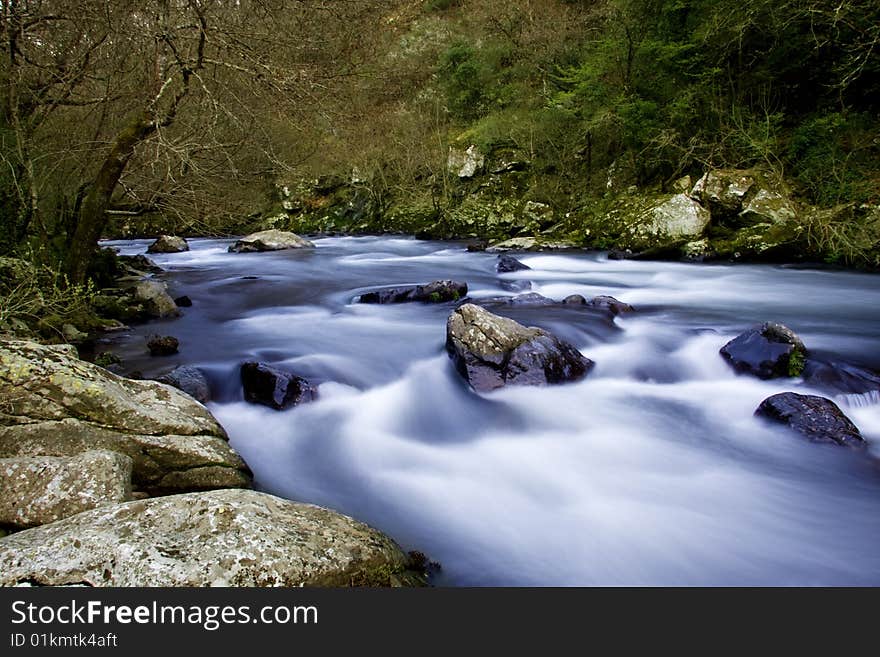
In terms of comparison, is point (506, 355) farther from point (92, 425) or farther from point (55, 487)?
point (55, 487)

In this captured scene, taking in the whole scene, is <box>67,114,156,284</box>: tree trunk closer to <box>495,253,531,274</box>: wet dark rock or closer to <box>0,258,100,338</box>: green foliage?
<box>0,258,100,338</box>: green foliage

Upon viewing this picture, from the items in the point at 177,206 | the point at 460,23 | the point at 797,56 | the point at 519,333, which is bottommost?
the point at 519,333

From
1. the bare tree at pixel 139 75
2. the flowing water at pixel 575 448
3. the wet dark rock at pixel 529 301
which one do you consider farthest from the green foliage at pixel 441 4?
the flowing water at pixel 575 448

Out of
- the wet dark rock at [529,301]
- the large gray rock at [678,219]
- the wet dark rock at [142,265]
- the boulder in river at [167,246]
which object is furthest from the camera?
the boulder in river at [167,246]

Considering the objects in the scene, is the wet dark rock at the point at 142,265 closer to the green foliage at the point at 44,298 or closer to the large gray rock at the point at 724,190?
the green foliage at the point at 44,298

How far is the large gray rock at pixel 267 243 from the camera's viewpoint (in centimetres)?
1769

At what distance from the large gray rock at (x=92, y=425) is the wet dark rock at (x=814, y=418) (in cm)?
431

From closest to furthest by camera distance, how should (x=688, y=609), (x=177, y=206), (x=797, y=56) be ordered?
1. (x=688, y=609)
2. (x=177, y=206)
3. (x=797, y=56)

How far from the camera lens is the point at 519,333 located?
5523 mm

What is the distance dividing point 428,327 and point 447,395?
2.21 m

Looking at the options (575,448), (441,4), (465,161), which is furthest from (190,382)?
(441,4)

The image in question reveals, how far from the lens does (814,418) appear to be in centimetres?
425

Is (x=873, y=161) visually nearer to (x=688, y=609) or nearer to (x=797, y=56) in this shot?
(x=797, y=56)

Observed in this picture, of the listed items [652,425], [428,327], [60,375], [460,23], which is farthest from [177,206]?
[460,23]
